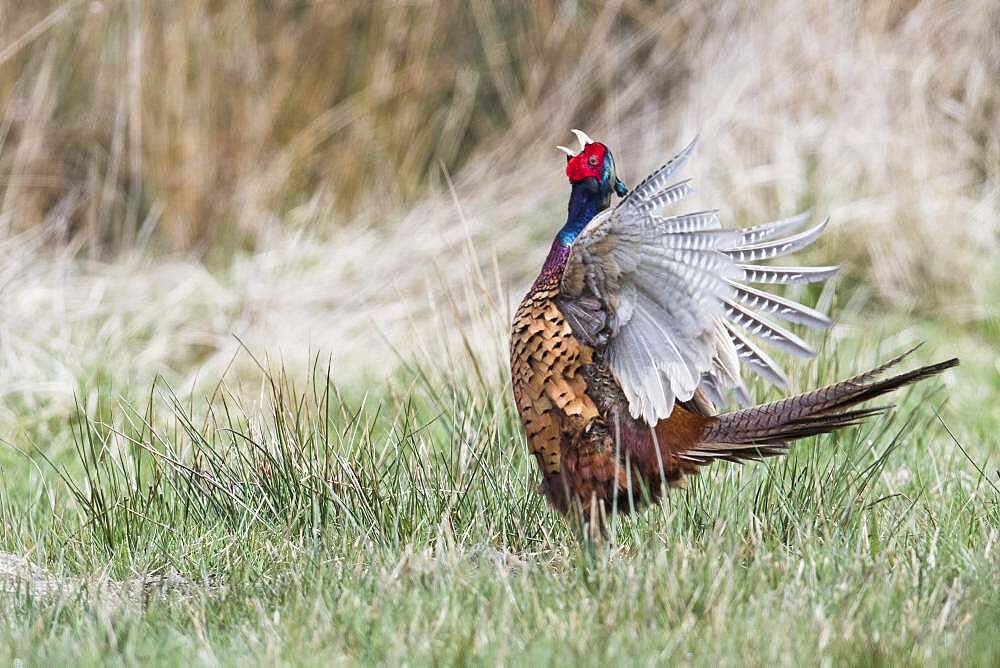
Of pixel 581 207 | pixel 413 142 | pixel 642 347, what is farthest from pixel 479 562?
pixel 413 142

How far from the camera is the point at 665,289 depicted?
9.66 ft

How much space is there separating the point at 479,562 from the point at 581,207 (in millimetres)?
797

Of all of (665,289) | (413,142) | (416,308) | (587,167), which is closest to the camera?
(665,289)

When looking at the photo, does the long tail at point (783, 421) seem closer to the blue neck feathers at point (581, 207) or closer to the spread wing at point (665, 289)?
the spread wing at point (665, 289)

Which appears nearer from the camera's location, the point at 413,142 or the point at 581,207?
the point at 581,207

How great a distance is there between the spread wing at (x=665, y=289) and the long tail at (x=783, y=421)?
4.4 inches

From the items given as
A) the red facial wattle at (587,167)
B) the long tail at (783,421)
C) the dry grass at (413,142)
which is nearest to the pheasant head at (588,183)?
the red facial wattle at (587,167)

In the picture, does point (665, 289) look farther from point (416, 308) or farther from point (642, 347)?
point (416, 308)

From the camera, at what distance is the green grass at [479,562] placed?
8.30 ft

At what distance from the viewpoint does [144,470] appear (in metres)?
4.32

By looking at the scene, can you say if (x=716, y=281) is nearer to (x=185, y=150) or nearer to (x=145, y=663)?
(x=145, y=663)

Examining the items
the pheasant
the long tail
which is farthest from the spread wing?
the long tail

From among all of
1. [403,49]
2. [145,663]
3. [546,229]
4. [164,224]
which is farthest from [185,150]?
[145,663]

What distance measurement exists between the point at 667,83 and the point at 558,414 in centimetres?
408
